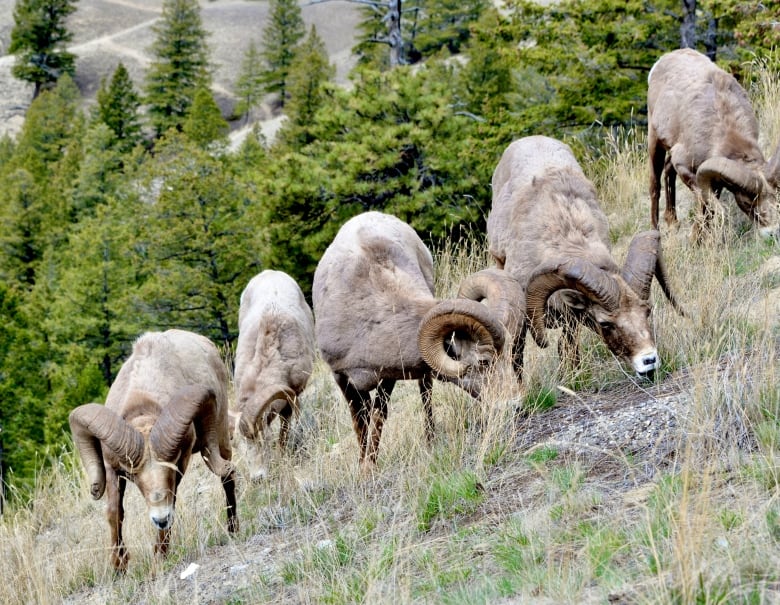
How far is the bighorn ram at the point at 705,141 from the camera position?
27.4 ft

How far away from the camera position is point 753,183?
327 inches

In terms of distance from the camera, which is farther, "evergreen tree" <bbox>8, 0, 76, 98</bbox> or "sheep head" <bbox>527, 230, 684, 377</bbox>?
"evergreen tree" <bbox>8, 0, 76, 98</bbox>

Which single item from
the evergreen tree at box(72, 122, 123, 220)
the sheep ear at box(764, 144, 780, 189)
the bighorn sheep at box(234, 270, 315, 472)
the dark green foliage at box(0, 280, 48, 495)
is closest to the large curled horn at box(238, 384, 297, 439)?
the bighorn sheep at box(234, 270, 315, 472)

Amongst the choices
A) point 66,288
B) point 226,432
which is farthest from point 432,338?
point 66,288

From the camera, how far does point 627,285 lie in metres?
6.46

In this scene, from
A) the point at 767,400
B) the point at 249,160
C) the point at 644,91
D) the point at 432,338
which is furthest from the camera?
the point at 249,160

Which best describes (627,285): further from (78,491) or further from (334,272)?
(78,491)

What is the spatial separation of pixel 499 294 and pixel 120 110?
1987 inches

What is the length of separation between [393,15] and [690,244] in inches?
516

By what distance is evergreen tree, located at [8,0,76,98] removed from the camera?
216ft

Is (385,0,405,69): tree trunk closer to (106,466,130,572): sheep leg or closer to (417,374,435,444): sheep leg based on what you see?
(417,374,435,444): sheep leg

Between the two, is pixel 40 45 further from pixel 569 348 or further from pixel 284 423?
pixel 569 348

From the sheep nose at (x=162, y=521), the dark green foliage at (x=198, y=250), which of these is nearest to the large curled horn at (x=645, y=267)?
the sheep nose at (x=162, y=521)

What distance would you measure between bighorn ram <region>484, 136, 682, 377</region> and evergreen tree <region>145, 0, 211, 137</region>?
4924 centimetres
